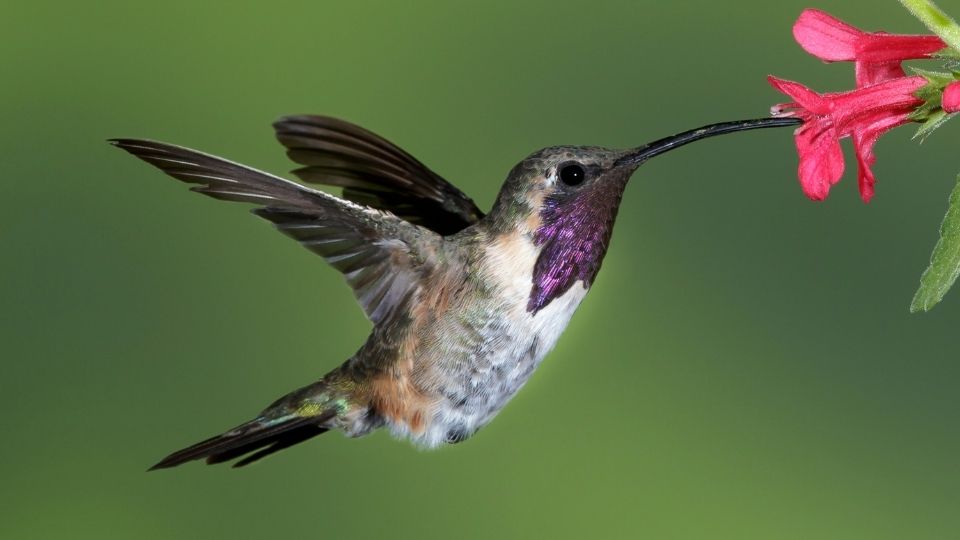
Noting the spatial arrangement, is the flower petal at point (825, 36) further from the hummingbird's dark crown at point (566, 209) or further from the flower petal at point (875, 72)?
the hummingbird's dark crown at point (566, 209)

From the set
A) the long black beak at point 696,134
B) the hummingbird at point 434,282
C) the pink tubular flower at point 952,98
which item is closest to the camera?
the pink tubular flower at point 952,98

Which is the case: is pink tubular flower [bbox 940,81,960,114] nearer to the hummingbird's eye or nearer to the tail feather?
the hummingbird's eye

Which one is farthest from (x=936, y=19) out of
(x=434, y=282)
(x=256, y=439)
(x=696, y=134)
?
(x=256, y=439)

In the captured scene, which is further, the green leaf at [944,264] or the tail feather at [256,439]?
the tail feather at [256,439]

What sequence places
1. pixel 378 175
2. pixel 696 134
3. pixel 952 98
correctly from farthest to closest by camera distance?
1. pixel 378 175
2. pixel 696 134
3. pixel 952 98

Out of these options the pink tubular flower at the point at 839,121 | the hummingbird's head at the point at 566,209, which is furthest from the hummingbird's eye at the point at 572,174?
the pink tubular flower at the point at 839,121

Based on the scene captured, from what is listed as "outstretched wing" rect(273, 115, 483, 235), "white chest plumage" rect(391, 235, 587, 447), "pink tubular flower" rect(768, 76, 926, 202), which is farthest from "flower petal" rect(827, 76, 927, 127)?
"outstretched wing" rect(273, 115, 483, 235)

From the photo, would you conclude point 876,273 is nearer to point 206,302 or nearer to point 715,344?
point 715,344

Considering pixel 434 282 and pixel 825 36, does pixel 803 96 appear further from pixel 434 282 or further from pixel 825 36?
pixel 434 282
